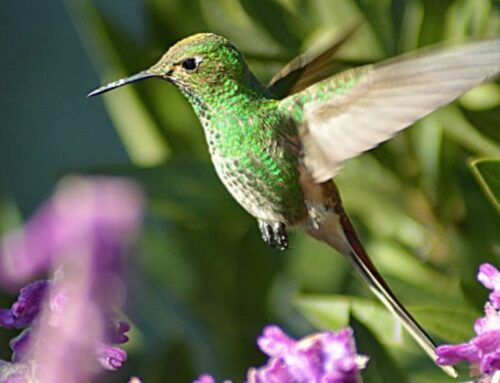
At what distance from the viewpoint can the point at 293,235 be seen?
1.84 metres

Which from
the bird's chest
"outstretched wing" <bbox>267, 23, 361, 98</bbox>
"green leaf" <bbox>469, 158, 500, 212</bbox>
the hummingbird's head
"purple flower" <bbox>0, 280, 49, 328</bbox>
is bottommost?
"green leaf" <bbox>469, 158, 500, 212</bbox>

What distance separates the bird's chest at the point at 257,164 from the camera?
1.18 meters

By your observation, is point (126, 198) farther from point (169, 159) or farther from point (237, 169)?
point (169, 159)

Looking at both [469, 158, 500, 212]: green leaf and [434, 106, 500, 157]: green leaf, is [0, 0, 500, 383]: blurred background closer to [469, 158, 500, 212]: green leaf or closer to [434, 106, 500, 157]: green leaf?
[434, 106, 500, 157]: green leaf

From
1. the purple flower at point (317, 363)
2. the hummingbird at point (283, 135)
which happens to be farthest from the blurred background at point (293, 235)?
the purple flower at point (317, 363)

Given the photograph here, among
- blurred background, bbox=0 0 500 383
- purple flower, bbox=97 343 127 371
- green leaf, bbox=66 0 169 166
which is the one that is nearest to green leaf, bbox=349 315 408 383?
blurred background, bbox=0 0 500 383

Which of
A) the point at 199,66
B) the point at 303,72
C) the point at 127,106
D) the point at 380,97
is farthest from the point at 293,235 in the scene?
the point at 380,97

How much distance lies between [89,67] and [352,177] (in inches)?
93.5

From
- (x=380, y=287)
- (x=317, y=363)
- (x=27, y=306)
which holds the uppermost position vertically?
(x=27, y=306)

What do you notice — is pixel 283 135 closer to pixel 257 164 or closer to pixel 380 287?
pixel 257 164

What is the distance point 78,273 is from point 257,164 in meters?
0.58

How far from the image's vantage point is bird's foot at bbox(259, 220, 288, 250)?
3.97ft

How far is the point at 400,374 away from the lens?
3.93 ft

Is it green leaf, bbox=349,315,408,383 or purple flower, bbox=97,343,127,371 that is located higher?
purple flower, bbox=97,343,127,371
